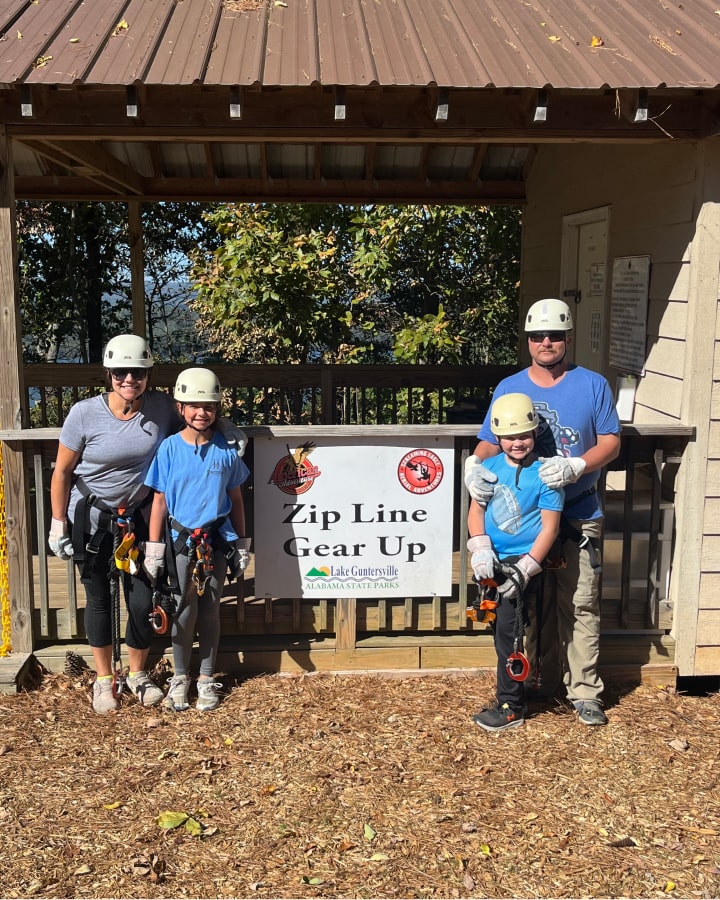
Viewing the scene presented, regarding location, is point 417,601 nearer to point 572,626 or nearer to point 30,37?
point 572,626

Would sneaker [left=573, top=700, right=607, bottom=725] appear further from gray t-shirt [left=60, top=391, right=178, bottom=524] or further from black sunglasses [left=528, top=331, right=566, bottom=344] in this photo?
gray t-shirt [left=60, top=391, right=178, bottom=524]

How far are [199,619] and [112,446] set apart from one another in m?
1.04

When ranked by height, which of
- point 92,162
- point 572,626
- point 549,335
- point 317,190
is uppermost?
point 317,190

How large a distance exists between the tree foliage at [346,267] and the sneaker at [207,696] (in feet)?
17.7

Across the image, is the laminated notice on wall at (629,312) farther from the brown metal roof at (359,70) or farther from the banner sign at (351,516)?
the banner sign at (351,516)

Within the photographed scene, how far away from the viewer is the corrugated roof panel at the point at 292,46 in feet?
14.1

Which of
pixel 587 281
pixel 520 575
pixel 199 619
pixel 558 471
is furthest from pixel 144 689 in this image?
pixel 587 281

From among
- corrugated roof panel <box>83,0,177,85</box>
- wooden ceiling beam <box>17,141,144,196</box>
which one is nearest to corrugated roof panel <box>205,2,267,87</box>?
corrugated roof panel <box>83,0,177,85</box>

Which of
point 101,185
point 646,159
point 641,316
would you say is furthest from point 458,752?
point 101,185

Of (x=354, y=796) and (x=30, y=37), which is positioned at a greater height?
(x=30, y=37)

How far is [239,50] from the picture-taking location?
14.9ft

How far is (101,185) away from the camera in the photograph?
882 centimetres

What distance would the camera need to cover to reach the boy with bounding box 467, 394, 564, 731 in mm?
4031

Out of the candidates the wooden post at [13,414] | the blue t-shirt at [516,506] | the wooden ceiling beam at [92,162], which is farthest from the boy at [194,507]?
the wooden ceiling beam at [92,162]
